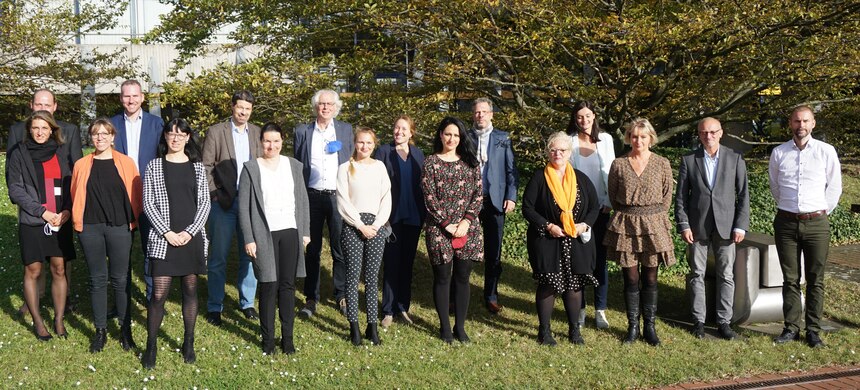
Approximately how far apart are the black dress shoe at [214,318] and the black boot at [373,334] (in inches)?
49.8

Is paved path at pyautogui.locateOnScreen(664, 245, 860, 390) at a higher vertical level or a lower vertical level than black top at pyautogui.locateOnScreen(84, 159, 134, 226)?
lower

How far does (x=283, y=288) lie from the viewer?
18.0 ft

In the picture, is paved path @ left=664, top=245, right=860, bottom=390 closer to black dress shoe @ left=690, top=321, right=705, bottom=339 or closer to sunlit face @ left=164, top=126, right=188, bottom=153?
black dress shoe @ left=690, top=321, right=705, bottom=339

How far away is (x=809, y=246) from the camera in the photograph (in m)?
5.91

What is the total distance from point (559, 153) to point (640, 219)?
816mm

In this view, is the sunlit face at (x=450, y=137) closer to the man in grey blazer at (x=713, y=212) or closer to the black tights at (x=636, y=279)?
the black tights at (x=636, y=279)

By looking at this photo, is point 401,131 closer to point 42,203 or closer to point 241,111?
point 241,111

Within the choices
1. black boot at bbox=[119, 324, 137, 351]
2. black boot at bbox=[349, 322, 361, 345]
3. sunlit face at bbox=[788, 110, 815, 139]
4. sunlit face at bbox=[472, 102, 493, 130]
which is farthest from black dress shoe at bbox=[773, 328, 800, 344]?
black boot at bbox=[119, 324, 137, 351]

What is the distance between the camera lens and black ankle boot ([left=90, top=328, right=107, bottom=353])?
538 cm

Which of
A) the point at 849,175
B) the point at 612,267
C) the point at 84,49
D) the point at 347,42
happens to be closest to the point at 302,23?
the point at 347,42

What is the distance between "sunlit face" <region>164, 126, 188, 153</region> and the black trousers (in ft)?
2.90

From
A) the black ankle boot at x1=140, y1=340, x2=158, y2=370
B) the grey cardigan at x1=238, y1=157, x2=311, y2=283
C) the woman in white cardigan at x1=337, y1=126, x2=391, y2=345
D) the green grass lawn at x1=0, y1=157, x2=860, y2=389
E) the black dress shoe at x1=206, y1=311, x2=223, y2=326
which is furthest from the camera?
the black dress shoe at x1=206, y1=311, x2=223, y2=326

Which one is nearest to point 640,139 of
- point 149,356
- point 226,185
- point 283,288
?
point 283,288

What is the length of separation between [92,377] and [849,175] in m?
14.9
